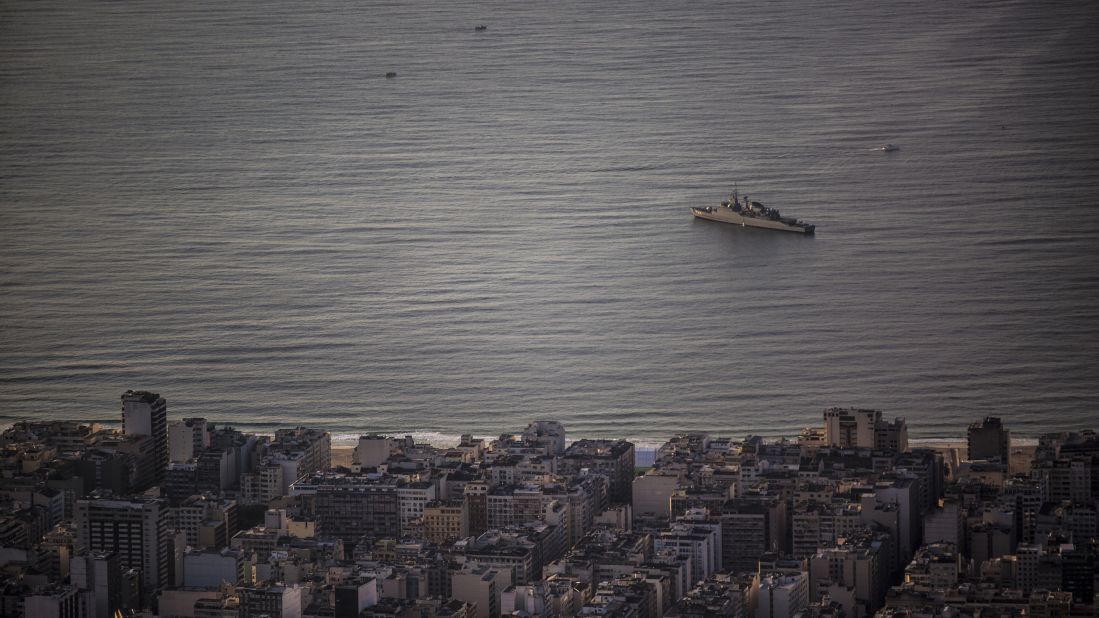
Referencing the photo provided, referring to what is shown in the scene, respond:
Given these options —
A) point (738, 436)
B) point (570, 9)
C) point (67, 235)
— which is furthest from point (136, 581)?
point (570, 9)

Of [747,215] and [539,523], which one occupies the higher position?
[747,215]

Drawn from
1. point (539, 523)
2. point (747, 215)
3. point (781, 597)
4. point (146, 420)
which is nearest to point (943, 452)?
point (539, 523)

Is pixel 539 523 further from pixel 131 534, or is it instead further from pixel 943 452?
pixel 943 452

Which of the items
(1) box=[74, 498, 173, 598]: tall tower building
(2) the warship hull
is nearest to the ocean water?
(2) the warship hull

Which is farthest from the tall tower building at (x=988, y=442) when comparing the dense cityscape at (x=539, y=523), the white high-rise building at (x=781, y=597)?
the white high-rise building at (x=781, y=597)

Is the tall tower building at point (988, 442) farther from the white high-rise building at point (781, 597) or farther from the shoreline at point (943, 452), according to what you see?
the white high-rise building at point (781, 597)

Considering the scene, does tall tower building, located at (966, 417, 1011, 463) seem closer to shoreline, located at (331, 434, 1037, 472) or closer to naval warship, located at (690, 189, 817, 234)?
shoreline, located at (331, 434, 1037, 472)

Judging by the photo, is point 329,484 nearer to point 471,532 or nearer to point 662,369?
point 471,532
